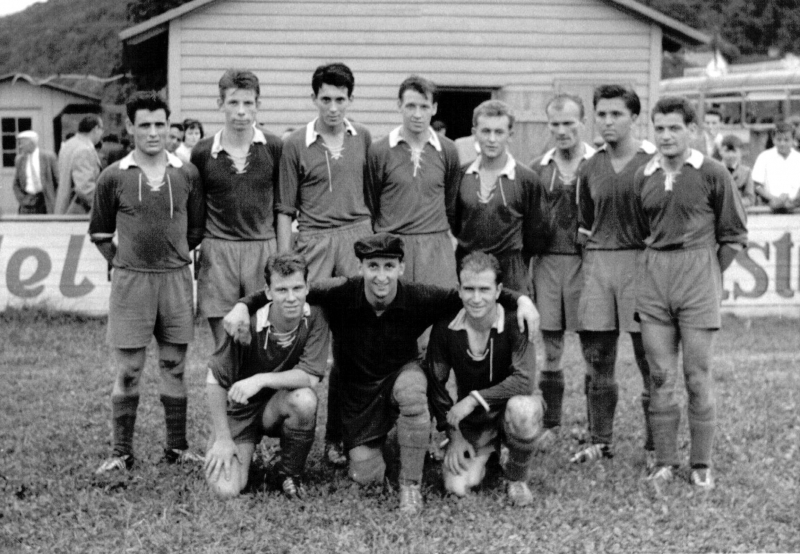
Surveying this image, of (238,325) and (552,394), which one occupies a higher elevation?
(238,325)

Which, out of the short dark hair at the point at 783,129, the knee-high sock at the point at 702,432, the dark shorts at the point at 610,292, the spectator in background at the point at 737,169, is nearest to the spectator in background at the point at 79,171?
the spectator in background at the point at 737,169

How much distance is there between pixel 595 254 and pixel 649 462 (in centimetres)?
122

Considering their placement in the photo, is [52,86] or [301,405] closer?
[301,405]

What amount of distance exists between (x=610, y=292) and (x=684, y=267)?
1.99 feet

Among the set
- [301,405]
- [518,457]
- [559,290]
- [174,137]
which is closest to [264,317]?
[301,405]

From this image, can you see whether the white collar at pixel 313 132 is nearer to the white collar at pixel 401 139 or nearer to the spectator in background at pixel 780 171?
the white collar at pixel 401 139

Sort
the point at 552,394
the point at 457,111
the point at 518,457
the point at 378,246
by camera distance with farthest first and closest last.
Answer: the point at 457,111 < the point at 552,394 < the point at 518,457 < the point at 378,246

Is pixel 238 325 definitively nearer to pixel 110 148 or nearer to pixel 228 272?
pixel 228 272

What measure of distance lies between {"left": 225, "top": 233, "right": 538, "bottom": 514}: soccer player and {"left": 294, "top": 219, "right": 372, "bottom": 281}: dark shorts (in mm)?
467

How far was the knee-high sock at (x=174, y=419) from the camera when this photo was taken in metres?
6.38

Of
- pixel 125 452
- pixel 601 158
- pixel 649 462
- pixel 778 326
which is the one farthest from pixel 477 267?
pixel 778 326

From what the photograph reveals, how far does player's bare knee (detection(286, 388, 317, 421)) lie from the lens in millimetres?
5691

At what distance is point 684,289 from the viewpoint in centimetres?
588

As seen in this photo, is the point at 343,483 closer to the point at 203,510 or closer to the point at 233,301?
the point at 203,510
